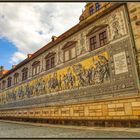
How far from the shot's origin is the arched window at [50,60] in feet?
47.4

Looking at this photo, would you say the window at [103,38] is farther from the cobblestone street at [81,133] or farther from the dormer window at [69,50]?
the cobblestone street at [81,133]

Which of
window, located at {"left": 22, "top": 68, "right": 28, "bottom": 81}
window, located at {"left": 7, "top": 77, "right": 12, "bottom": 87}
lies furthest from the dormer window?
window, located at {"left": 7, "top": 77, "right": 12, "bottom": 87}

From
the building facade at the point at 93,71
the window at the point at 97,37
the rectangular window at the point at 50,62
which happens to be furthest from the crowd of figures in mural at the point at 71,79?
the window at the point at 97,37

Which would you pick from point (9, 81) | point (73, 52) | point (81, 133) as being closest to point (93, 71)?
point (73, 52)

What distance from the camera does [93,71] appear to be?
34.0 ft

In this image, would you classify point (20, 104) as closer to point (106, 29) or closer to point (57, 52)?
point (57, 52)

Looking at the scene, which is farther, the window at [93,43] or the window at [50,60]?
the window at [50,60]

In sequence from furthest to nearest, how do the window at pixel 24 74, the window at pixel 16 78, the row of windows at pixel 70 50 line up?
the window at pixel 16 78 < the window at pixel 24 74 < the row of windows at pixel 70 50

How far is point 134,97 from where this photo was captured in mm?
8062

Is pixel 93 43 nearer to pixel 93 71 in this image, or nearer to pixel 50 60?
pixel 93 71

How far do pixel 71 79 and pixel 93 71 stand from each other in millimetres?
2099

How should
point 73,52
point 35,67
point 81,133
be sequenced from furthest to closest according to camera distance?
point 35,67
point 73,52
point 81,133

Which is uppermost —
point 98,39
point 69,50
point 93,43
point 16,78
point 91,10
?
point 91,10

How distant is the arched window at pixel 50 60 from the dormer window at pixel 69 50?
1.58m
